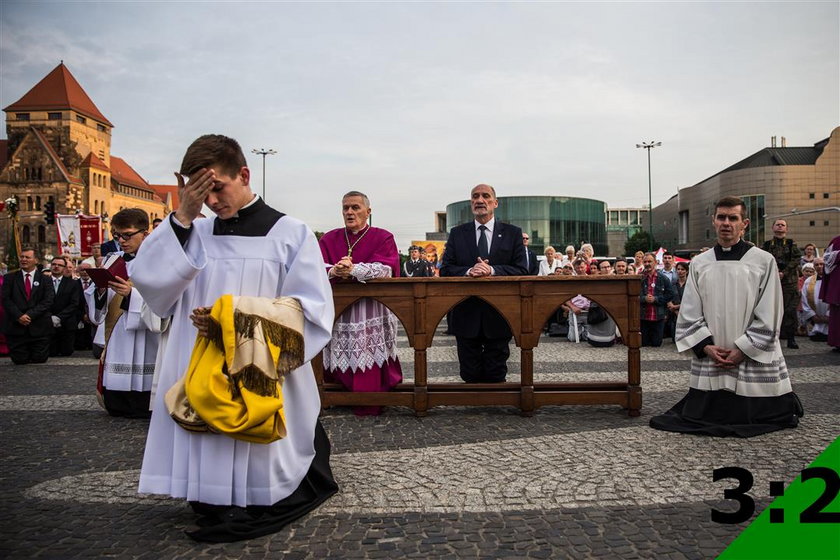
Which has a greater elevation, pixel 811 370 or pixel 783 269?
pixel 783 269

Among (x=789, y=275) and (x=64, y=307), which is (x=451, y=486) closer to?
(x=789, y=275)

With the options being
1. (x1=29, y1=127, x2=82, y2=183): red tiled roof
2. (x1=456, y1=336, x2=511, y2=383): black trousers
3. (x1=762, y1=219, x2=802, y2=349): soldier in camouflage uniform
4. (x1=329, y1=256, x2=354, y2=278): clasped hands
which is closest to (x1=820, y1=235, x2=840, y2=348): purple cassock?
(x1=762, y1=219, x2=802, y2=349): soldier in camouflage uniform

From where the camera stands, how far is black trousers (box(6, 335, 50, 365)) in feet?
36.0

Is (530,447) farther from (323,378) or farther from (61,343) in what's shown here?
(61,343)

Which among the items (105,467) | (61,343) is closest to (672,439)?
(105,467)

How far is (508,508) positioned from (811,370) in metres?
6.92

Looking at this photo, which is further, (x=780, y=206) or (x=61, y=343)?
(x=780, y=206)

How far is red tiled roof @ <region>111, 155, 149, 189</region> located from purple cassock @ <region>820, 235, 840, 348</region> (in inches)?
3545

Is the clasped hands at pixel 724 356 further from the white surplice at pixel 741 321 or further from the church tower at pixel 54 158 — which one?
the church tower at pixel 54 158

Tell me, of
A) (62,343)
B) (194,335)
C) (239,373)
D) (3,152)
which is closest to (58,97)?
(3,152)

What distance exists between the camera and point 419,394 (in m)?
6.18

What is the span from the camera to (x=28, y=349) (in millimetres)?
11102

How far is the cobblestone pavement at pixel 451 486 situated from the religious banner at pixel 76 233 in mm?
13144

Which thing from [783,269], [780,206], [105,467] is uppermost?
[780,206]
